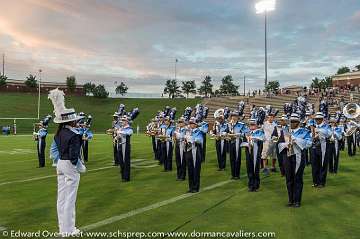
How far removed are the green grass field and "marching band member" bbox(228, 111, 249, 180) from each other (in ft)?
1.28

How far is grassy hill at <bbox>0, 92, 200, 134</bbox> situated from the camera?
5412cm

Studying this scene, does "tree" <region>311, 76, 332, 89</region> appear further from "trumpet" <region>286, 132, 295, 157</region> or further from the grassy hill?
"trumpet" <region>286, 132, 295, 157</region>

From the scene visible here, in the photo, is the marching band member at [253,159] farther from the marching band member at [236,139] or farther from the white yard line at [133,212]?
the marching band member at [236,139]

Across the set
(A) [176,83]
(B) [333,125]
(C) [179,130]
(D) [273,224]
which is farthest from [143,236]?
(A) [176,83]

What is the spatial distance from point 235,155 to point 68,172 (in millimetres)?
6813

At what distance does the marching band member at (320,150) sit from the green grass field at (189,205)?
0.31 m

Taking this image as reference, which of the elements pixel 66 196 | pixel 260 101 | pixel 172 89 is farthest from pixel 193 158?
pixel 172 89

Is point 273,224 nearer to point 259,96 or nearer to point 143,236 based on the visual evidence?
point 143,236

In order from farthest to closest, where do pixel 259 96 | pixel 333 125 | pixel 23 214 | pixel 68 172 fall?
pixel 259 96
pixel 333 125
pixel 23 214
pixel 68 172

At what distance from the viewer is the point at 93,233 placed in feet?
22.9

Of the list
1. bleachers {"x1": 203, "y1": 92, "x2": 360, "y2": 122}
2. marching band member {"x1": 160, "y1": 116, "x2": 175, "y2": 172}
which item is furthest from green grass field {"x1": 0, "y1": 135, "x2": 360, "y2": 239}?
bleachers {"x1": 203, "y1": 92, "x2": 360, "y2": 122}

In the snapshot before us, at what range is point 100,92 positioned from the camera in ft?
237

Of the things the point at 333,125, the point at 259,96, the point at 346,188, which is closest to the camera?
the point at 346,188

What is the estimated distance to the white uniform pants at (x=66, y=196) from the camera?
6.73 meters
